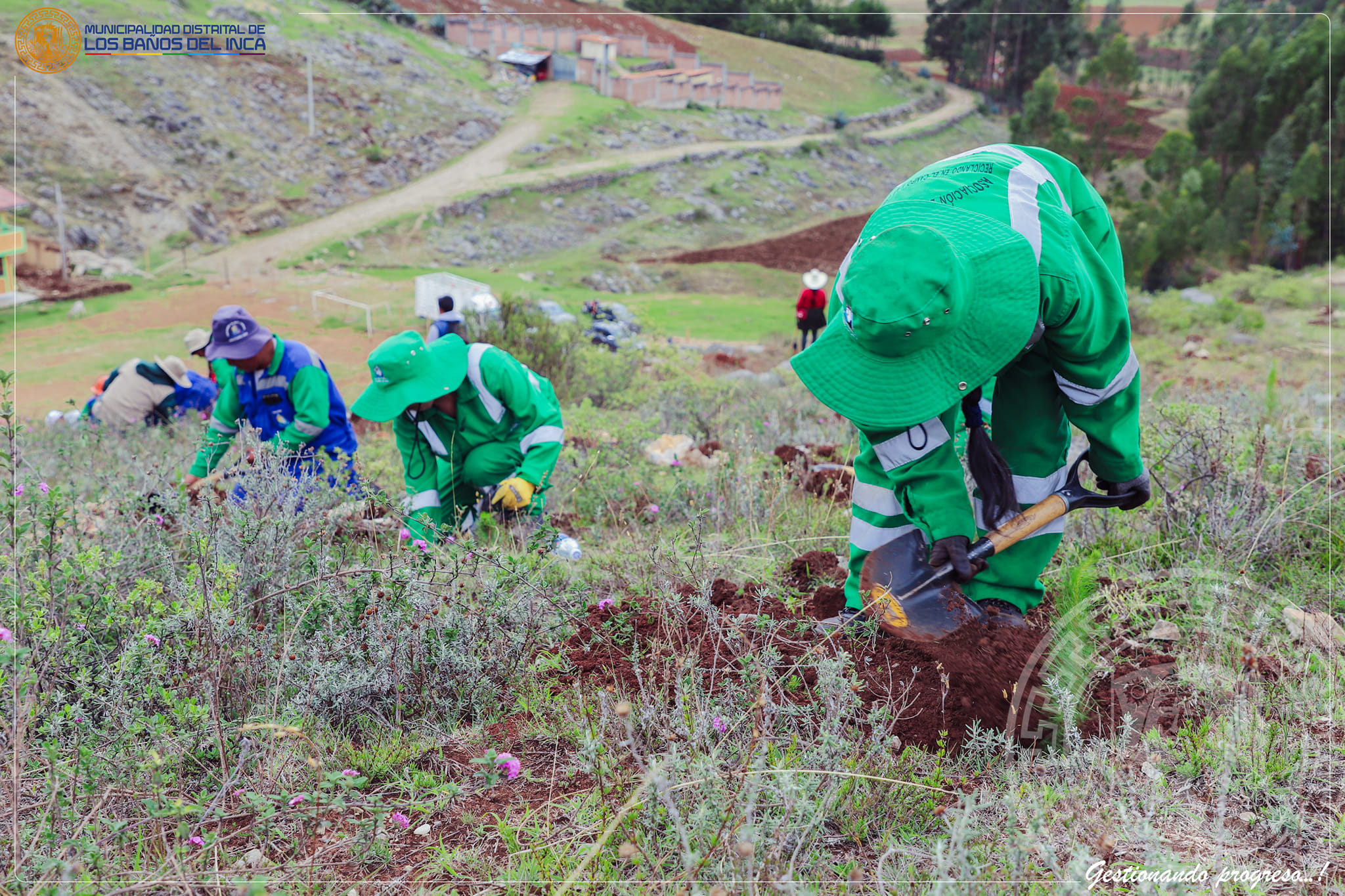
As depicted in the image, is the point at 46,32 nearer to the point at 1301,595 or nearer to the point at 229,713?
the point at 229,713

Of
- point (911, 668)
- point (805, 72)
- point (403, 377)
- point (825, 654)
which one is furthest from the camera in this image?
point (805, 72)

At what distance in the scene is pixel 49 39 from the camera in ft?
18.5

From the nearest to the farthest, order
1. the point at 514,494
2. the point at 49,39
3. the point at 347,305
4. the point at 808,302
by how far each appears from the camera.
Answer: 1. the point at 514,494
2. the point at 49,39
3. the point at 808,302
4. the point at 347,305

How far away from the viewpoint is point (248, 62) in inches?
1160

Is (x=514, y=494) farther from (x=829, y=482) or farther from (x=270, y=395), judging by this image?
(x=270, y=395)

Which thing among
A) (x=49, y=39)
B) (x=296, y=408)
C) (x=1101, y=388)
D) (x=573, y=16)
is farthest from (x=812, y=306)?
(x=573, y=16)

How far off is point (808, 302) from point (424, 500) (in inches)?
358

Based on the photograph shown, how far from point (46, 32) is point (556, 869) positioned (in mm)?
6559

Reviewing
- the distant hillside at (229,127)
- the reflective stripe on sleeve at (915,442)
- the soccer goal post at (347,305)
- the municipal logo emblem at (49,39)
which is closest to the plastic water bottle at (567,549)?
the reflective stripe on sleeve at (915,442)

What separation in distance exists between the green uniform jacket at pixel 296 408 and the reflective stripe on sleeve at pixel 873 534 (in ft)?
9.94

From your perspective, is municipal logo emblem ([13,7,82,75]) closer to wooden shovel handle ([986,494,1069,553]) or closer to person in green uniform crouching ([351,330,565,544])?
person in green uniform crouching ([351,330,565,544])

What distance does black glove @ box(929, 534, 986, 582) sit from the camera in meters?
2.44

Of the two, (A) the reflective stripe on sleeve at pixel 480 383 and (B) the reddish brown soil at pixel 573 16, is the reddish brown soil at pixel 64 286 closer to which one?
(A) the reflective stripe on sleeve at pixel 480 383

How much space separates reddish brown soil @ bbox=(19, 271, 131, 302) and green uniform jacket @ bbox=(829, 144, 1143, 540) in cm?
1955
